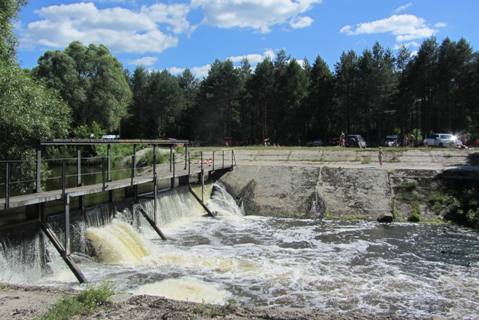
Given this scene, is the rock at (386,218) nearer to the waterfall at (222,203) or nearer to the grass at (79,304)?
the waterfall at (222,203)

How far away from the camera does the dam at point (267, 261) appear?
36.8 ft

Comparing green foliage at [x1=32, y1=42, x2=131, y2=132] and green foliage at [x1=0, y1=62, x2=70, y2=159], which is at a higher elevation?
green foliage at [x1=32, y1=42, x2=131, y2=132]

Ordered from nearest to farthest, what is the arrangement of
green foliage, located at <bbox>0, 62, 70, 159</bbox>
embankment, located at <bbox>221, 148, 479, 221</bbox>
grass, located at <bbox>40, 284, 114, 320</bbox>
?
1. grass, located at <bbox>40, 284, 114, 320</bbox>
2. green foliage, located at <bbox>0, 62, 70, 159</bbox>
3. embankment, located at <bbox>221, 148, 479, 221</bbox>

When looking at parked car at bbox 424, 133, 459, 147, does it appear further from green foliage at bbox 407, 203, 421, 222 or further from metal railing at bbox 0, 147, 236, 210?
green foliage at bbox 407, 203, 421, 222

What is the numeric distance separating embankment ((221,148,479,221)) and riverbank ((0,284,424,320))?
1619 cm

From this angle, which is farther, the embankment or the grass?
the embankment

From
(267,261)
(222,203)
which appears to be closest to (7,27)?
(267,261)

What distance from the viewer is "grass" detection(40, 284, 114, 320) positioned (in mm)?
6632

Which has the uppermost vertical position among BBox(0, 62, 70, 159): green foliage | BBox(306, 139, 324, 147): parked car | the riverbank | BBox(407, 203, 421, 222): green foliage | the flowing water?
BBox(0, 62, 70, 159): green foliage

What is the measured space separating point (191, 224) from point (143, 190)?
367cm

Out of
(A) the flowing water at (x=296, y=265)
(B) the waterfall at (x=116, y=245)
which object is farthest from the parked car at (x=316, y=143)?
(B) the waterfall at (x=116, y=245)

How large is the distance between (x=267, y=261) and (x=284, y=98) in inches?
2162

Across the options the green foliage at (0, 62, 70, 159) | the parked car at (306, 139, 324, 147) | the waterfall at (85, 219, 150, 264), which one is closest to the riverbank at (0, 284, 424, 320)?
the waterfall at (85, 219, 150, 264)

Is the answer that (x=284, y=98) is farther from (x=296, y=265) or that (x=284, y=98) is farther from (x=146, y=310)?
(x=146, y=310)
